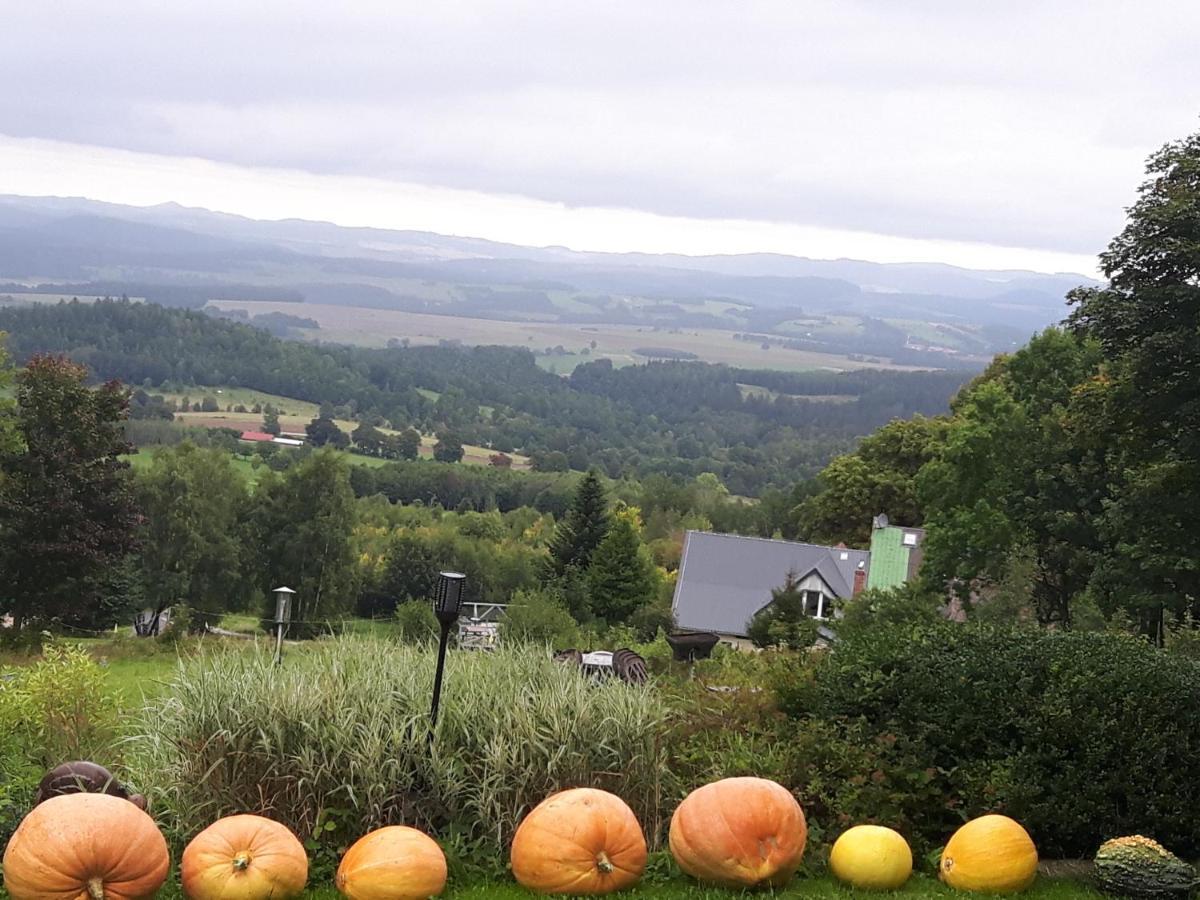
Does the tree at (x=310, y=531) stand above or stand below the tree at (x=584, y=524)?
below

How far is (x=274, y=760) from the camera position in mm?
6547

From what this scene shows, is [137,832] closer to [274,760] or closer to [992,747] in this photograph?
[274,760]

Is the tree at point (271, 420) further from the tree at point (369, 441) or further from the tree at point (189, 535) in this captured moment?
the tree at point (189, 535)

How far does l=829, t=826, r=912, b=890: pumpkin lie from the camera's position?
636 cm

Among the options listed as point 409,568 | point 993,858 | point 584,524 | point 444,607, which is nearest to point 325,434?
point 409,568

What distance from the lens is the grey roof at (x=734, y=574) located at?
4462cm

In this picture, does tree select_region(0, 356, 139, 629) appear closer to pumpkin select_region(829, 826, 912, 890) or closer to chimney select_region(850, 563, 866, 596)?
chimney select_region(850, 563, 866, 596)

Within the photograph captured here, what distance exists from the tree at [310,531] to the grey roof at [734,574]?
15.1m

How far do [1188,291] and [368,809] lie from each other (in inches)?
500

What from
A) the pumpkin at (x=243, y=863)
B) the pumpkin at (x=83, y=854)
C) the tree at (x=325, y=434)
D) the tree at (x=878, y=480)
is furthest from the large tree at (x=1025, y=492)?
the tree at (x=325, y=434)

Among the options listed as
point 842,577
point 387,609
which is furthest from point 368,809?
point 387,609

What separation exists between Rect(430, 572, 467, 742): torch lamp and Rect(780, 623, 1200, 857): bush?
2.11m

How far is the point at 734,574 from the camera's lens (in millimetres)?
46062

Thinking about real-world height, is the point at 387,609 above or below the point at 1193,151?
below
